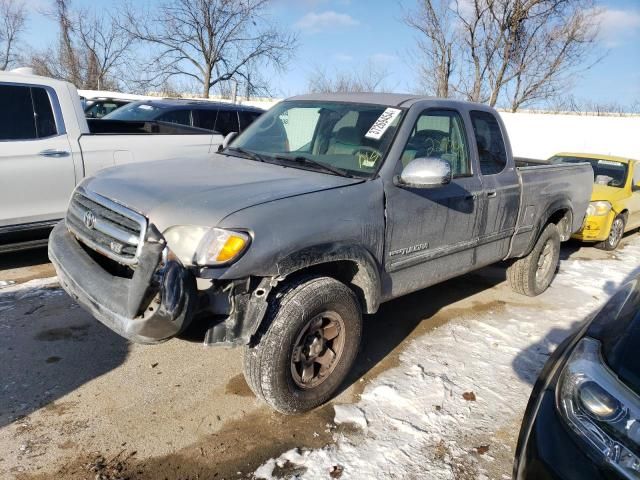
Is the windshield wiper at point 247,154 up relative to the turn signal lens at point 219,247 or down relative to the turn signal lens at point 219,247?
up

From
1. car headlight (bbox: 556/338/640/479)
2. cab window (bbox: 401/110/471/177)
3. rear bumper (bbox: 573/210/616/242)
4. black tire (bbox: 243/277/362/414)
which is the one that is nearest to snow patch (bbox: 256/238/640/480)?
black tire (bbox: 243/277/362/414)

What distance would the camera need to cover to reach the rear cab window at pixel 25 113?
464 centimetres

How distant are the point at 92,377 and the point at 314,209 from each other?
1844 millimetres

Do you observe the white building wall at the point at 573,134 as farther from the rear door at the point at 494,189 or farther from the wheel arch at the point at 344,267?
the wheel arch at the point at 344,267

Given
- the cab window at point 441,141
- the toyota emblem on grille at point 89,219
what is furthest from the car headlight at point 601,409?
the toyota emblem on grille at point 89,219

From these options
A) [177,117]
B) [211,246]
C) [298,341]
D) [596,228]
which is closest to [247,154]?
[211,246]

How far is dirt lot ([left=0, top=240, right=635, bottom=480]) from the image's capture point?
2494 mm

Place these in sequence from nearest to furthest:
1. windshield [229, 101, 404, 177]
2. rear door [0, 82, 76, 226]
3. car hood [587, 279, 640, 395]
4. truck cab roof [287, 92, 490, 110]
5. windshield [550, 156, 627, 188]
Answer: car hood [587, 279, 640, 395], windshield [229, 101, 404, 177], truck cab roof [287, 92, 490, 110], rear door [0, 82, 76, 226], windshield [550, 156, 627, 188]

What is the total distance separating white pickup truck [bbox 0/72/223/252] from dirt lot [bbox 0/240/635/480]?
796 millimetres

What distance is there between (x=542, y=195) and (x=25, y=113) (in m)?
5.08

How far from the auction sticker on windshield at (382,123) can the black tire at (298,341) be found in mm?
1138

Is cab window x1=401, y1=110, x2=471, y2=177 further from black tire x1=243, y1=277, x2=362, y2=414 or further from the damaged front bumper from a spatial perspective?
the damaged front bumper

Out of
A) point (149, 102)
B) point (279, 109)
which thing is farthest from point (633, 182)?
point (149, 102)

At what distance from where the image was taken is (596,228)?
296 inches
